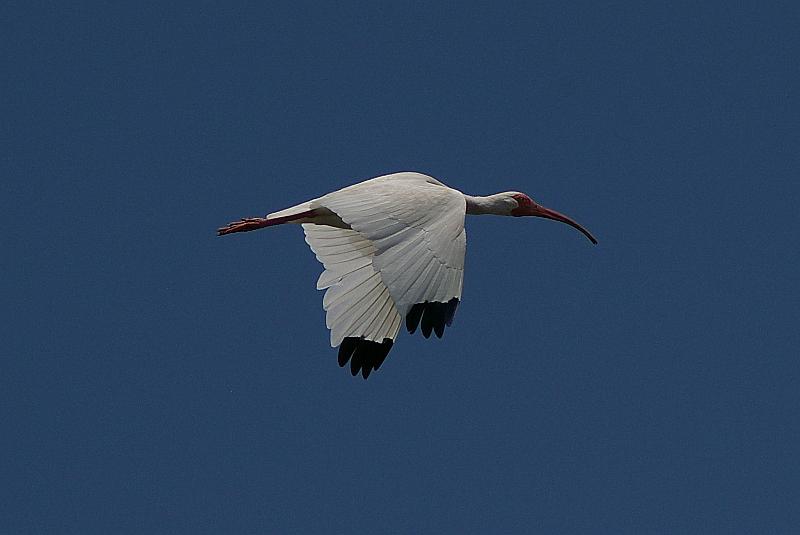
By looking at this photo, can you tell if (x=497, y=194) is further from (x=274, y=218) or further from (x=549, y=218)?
(x=274, y=218)

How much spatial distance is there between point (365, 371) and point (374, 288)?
1.16 meters

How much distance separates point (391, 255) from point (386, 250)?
0.10 meters

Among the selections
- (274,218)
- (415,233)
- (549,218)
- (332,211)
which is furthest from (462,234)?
(549,218)

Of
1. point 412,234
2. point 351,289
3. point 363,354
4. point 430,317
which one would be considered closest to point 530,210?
point 351,289

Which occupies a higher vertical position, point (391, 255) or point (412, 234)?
point (412, 234)

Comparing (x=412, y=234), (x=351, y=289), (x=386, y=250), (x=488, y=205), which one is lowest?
(x=351, y=289)

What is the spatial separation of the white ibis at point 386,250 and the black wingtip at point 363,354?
11 millimetres

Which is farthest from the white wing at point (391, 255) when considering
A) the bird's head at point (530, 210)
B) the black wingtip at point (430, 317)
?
the bird's head at point (530, 210)

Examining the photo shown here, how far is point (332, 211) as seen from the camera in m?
14.6

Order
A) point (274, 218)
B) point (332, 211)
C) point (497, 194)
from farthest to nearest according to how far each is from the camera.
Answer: point (497, 194), point (274, 218), point (332, 211)

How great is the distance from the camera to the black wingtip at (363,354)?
14.7m

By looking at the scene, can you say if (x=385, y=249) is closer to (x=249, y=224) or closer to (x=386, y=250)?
(x=386, y=250)

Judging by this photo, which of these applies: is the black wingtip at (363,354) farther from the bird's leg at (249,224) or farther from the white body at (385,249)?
the bird's leg at (249,224)

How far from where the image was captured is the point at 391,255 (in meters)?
13.4
